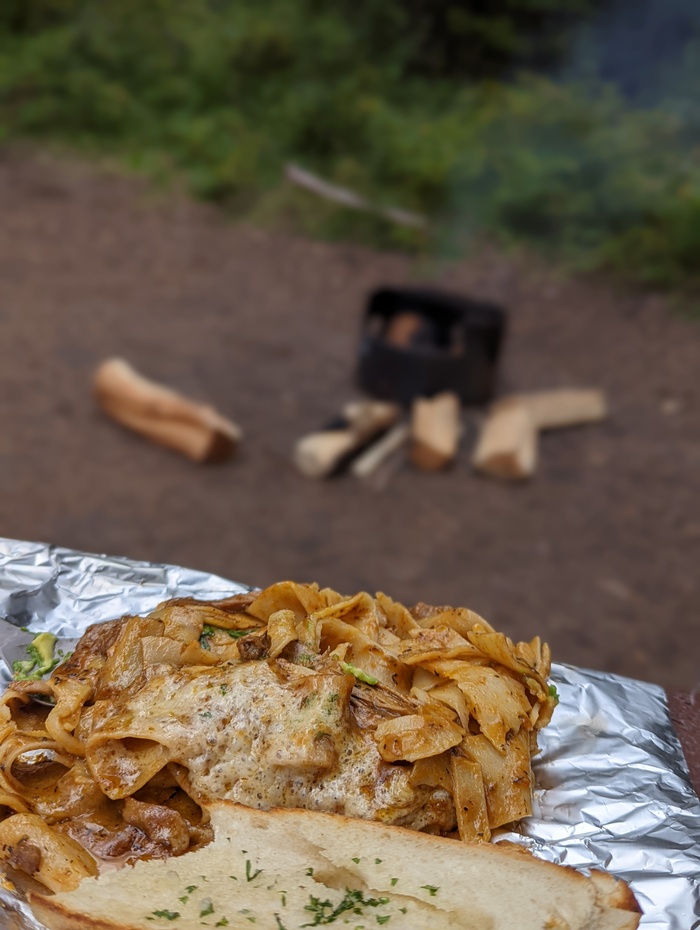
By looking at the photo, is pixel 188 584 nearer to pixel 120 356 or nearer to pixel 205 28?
pixel 120 356

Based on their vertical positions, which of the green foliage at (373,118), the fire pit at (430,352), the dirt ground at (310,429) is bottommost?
the dirt ground at (310,429)

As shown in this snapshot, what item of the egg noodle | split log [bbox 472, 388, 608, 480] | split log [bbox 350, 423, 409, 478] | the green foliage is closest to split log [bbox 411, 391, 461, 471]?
split log [bbox 350, 423, 409, 478]

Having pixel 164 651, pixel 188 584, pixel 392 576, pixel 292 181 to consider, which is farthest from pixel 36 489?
pixel 292 181

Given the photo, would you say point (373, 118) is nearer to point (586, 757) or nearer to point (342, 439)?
point (342, 439)

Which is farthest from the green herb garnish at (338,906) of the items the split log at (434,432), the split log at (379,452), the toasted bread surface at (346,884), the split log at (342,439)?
the split log at (434,432)

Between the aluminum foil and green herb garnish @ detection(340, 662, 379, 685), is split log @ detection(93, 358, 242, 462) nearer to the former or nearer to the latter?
the aluminum foil

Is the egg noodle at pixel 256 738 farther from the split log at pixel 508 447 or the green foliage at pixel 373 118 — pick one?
the green foliage at pixel 373 118

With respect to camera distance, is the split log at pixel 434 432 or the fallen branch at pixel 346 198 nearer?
the split log at pixel 434 432
